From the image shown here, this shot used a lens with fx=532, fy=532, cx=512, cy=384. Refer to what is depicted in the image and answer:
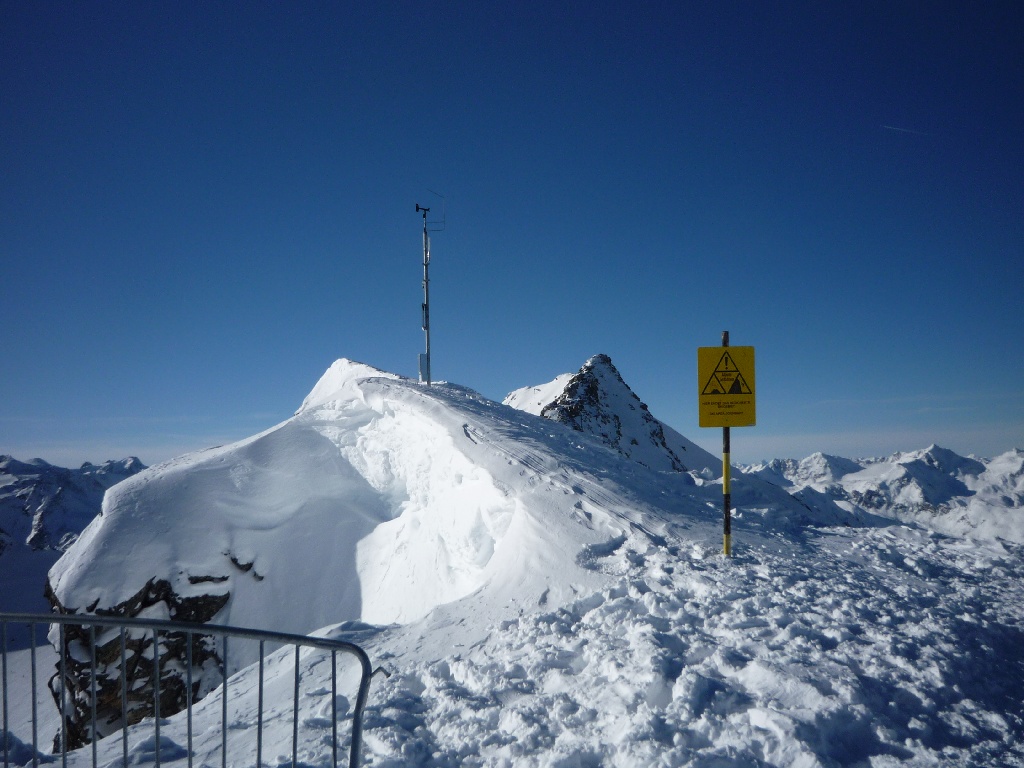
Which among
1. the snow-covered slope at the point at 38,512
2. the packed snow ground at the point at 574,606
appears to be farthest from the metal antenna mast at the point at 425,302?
the snow-covered slope at the point at 38,512

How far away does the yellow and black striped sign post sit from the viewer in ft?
24.5

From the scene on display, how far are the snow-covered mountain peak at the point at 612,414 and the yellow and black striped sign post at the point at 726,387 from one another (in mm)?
25144

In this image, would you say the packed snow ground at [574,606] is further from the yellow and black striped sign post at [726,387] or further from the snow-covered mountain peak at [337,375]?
the snow-covered mountain peak at [337,375]

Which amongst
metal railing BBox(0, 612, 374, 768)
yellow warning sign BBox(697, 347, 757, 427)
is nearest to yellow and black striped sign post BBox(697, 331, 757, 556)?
yellow warning sign BBox(697, 347, 757, 427)

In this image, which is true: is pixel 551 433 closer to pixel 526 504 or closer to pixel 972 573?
pixel 526 504

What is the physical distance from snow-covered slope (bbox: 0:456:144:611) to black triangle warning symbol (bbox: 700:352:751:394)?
8834 centimetres

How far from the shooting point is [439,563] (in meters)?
10.7

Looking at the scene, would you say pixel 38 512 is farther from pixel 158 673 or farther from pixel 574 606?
pixel 574 606

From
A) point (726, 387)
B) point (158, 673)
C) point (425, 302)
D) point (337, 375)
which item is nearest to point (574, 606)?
point (726, 387)

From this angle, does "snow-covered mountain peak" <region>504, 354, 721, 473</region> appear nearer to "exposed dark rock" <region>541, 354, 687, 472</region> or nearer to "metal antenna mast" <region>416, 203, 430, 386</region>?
"exposed dark rock" <region>541, 354, 687, 472</region>

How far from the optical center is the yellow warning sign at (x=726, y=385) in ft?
24.5

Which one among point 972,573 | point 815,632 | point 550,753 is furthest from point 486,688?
point 972,573

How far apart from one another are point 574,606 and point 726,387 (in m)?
3.66

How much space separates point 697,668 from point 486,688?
6.46ft
